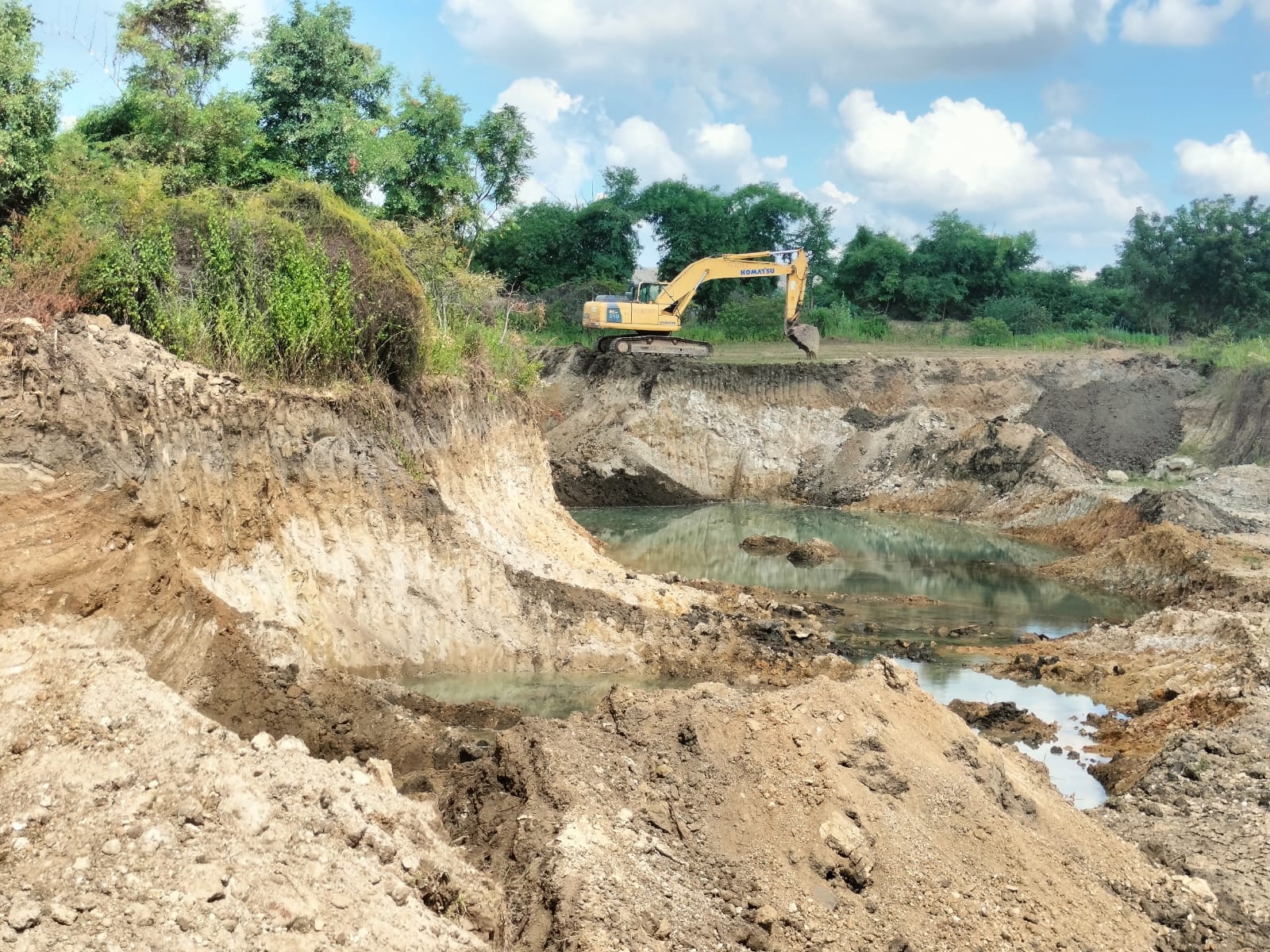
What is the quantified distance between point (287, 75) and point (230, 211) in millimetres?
6396

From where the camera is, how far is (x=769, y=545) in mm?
24594

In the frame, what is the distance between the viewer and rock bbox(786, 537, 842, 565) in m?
23.2

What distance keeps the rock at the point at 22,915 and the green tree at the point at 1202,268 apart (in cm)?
4278

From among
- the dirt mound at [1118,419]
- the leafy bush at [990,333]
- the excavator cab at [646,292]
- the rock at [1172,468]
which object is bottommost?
the rock at [1172,468]

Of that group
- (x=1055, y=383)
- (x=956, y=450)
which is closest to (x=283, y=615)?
(x=956, y=450)

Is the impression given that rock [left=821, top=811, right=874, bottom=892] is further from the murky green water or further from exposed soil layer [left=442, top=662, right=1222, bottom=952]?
the murky green water

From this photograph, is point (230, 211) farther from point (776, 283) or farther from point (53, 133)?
point (776, 283)

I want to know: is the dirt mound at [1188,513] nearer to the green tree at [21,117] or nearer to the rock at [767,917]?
the rock at [767,917]

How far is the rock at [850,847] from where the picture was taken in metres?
7.25

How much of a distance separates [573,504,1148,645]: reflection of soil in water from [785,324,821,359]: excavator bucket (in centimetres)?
536

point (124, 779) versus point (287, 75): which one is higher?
point (287, 75)

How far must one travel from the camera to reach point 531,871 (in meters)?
6.96

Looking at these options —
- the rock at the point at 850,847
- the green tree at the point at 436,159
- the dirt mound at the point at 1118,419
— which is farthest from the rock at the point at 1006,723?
the dirt mound at the point at 1118,419

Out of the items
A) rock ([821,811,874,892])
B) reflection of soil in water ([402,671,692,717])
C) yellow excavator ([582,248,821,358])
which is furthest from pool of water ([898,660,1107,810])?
yellow excavator ([582,248,821,358])
